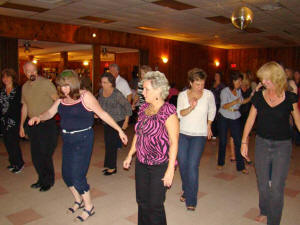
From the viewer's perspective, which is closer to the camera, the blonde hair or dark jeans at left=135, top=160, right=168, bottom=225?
dark jeans at left=135, top=160, right=168, bottom=225

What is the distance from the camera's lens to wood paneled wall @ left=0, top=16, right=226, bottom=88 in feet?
27.5

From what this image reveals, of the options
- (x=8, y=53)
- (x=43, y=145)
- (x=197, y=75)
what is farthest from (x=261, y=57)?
(x=43, y=145)

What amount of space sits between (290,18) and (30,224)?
26.9 feet

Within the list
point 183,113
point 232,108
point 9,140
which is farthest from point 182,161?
point 9,140

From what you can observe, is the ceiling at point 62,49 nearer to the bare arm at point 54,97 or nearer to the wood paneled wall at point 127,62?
the wood paneled wall at point 127,62

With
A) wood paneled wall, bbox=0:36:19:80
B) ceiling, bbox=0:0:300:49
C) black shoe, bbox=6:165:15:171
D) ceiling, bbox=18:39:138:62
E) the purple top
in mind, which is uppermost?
ceiling, bbox=0:0:300:49

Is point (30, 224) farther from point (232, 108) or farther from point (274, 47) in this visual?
point (274, 47)

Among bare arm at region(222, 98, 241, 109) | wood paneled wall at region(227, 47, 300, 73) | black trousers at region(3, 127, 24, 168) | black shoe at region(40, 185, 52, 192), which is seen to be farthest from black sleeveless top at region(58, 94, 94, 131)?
wood paneled wall at region(227, 47, 300, 73)

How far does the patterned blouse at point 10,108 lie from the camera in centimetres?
448

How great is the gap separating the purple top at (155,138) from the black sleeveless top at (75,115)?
830 mm

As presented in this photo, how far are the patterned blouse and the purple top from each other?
300 cm

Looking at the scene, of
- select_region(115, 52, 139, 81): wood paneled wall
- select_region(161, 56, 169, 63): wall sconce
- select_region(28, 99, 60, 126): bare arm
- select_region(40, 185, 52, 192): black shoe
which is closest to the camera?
select_region(28, 99, 60, 126): bare arm

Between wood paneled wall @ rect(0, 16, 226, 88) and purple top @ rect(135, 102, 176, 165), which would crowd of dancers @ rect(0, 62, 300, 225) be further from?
wood paneled wall @ rect(0, 16, 226, 88)

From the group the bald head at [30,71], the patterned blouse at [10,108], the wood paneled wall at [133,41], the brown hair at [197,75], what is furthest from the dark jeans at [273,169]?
the wood paneled wall at [133,41]
